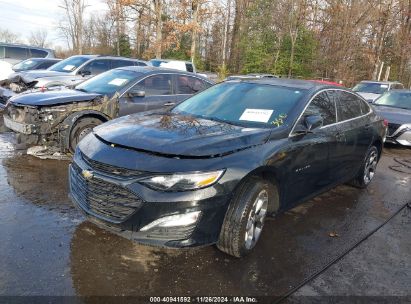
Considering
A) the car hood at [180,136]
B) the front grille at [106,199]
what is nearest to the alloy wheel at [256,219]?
the car hood at [180,136]

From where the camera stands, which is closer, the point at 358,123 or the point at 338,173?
the point at 338,173

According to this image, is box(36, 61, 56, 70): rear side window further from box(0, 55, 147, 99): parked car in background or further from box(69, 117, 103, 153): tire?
box(69, 117, 103, 153): tire

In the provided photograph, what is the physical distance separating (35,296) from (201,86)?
20.3 ft

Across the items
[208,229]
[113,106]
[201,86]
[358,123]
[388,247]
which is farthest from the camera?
[201,86]

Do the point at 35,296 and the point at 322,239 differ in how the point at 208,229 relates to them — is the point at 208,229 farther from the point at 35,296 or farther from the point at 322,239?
the point at 322,239

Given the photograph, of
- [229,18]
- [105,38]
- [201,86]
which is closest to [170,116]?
[201,86]

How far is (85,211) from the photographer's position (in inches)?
137

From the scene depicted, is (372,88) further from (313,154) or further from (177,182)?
(177,182)

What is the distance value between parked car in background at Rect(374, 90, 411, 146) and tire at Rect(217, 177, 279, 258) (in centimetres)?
702

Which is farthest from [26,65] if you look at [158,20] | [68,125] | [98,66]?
[158,20]

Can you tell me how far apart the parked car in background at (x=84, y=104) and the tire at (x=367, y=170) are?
150 inches

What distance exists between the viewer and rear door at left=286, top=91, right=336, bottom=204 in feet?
13.5

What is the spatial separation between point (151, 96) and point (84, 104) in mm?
1353

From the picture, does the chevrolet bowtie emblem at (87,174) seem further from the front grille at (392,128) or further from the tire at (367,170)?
the front grille at (392,128)
